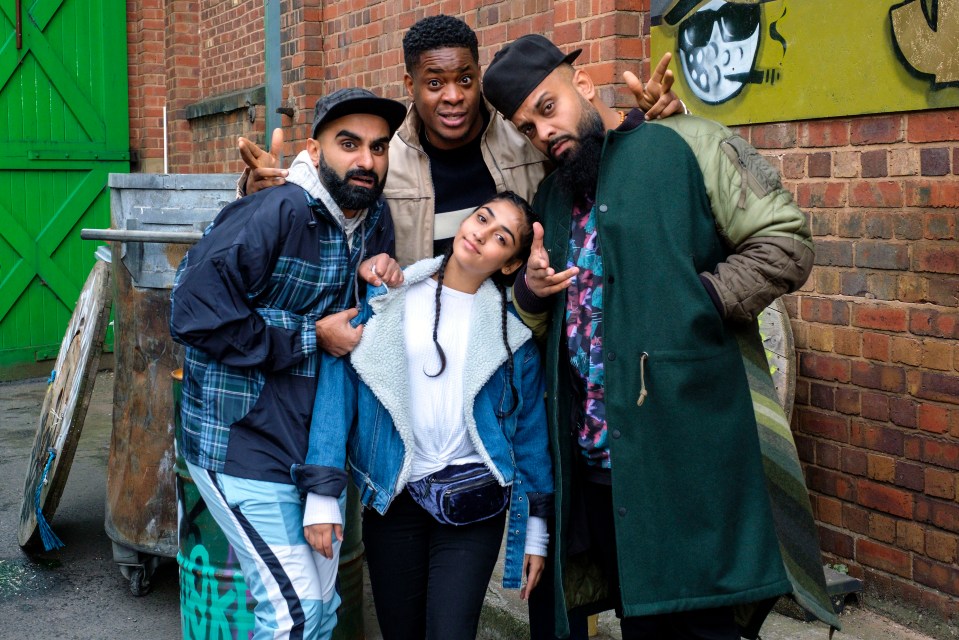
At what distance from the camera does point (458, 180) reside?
330cm

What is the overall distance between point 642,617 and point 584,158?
49.0 inches

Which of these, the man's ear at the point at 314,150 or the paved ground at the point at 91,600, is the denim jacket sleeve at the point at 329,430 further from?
the paved ground at the point at 91,600

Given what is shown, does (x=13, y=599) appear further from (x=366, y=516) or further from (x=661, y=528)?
(x=661, y=528)

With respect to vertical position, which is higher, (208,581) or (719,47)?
(719,47)

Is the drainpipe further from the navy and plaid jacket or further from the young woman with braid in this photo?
the young woman with braid

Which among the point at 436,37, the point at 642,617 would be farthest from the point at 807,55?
the point at 642,617

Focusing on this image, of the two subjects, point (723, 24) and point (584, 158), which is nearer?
point (584, 158)

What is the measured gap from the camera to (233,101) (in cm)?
938

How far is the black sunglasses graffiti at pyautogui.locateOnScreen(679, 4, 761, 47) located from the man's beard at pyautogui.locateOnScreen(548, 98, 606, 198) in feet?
5.86

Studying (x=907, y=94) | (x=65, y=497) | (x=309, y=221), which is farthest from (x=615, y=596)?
(x=65, y=497)

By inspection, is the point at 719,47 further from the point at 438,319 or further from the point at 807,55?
the point at 438,319

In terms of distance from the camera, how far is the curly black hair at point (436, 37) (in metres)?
3.18

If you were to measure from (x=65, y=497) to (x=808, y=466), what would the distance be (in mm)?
4224

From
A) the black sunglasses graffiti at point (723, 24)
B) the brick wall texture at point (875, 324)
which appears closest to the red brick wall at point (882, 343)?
the brick wall texture at point (875, 324)
